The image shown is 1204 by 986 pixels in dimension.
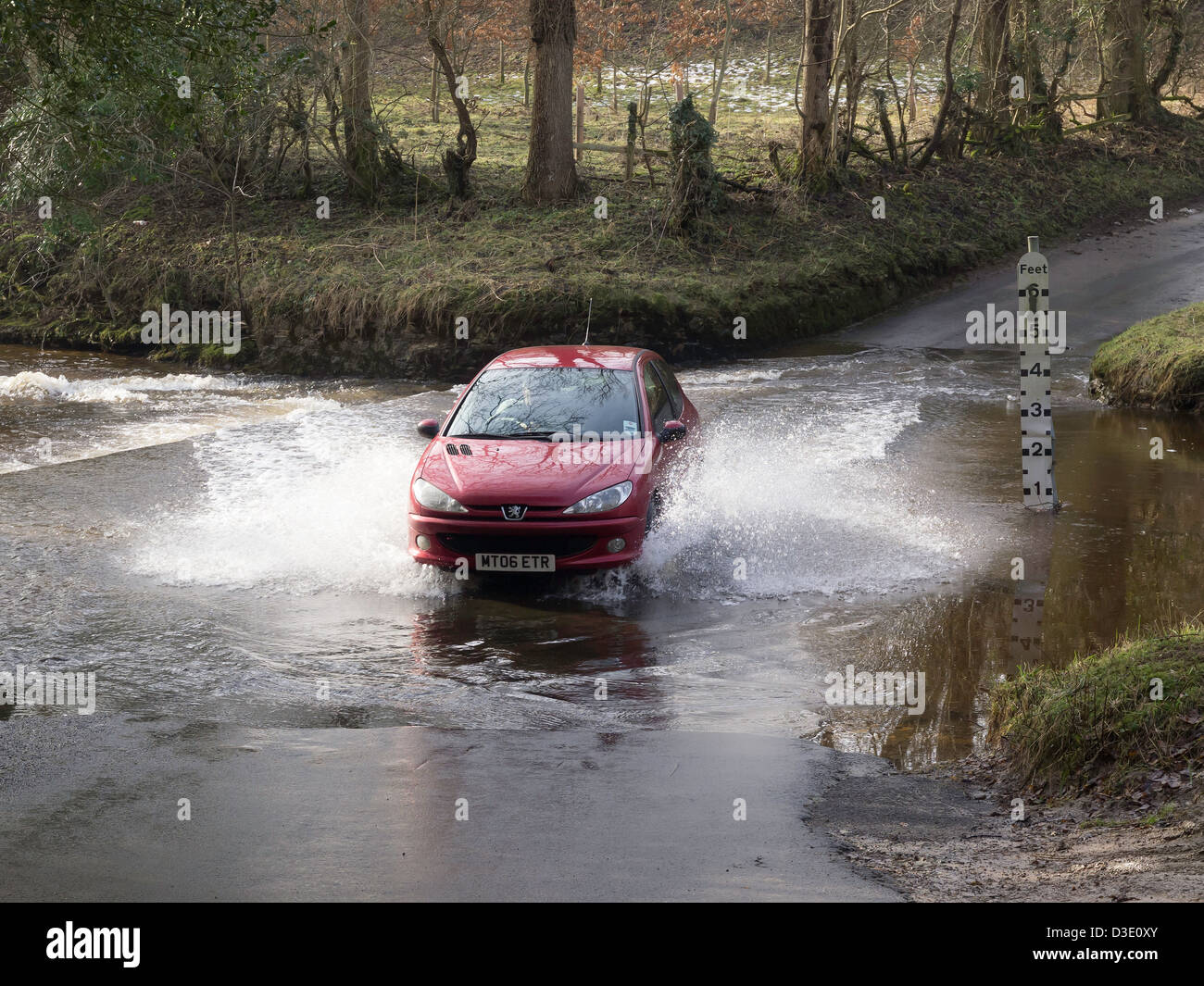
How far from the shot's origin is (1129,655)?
591 centimetres

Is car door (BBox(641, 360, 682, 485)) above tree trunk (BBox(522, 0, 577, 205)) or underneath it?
underneath

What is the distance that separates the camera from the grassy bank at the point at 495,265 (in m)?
20.2

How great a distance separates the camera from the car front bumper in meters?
8.86

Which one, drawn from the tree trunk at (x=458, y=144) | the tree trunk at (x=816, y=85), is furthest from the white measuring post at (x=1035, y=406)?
the tree trunk at (x=458, y=144)

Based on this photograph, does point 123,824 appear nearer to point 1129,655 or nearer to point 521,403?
point 1129,655

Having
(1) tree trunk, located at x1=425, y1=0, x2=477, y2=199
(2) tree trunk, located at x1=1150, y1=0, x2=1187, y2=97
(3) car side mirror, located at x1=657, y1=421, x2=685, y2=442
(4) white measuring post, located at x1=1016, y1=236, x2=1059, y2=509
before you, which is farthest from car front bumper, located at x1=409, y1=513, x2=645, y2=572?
(2) tree trunk, located at x1=1150, y1=0, x2=1187, y2=97

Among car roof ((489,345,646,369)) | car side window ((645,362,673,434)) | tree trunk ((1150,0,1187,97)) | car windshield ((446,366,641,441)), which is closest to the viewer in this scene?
car windshield ((446,366,641,441))

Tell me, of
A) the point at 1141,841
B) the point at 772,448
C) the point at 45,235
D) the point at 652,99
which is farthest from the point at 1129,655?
the point at 652,99

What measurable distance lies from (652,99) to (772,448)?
31.2 m

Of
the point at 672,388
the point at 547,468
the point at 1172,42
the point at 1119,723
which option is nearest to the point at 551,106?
the point at 672,388

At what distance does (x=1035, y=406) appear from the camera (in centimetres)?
1119

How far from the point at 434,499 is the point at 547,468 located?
894 millimetres

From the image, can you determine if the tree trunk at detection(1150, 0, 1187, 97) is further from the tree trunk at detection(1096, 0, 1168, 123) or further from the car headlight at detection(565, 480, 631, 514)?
the car headlight at detection(565, 480, 631, 514)

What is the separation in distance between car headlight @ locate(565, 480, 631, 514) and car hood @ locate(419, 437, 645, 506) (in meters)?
0.04
